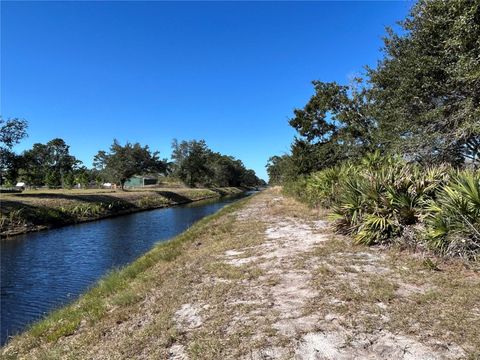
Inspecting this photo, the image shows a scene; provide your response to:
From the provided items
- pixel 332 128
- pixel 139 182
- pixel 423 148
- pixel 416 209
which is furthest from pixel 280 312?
pixel 139 182

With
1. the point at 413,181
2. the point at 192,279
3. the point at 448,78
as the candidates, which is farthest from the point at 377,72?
the point at 192,279

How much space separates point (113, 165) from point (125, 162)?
1.88 metres

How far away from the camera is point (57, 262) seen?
14797mm

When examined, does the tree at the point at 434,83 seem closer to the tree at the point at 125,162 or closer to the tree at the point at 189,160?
the tree at the point at 125,162

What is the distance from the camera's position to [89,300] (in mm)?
7879

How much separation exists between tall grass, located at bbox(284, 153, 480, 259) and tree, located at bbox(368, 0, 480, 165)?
4.63 meters

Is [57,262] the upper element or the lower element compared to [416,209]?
lower

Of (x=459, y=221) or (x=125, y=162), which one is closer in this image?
(x=459, y=221)

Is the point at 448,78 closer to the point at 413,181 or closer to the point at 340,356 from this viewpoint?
the point at 413,181

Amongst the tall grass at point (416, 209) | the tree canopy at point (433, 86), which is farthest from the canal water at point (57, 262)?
the tree canopy at point (433, 86)

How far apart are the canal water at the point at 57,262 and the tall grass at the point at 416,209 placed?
856 cm

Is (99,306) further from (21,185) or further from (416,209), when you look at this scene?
(21,185)

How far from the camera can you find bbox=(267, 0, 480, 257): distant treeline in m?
7.41

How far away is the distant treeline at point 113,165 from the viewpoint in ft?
103
